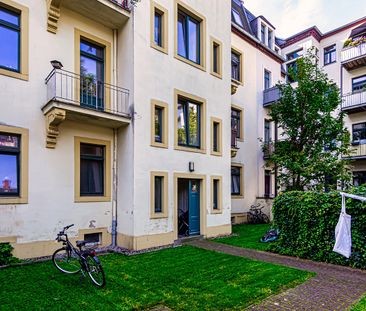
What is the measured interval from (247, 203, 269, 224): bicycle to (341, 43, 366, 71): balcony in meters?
12.2

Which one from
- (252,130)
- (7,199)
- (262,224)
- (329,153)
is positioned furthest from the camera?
(252,130)

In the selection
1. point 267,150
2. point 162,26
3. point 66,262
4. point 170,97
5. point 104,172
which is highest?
point 162,26

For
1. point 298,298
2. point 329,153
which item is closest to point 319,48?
point 329,153

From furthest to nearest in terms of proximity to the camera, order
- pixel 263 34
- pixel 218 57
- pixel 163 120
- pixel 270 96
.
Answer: pixel 263 34 < pixel 270 96 < pixel 218 57 < pixel 163 120

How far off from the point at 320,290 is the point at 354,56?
→ 61.6ft

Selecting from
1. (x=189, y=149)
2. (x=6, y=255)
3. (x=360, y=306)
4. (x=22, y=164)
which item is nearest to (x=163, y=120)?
(x=189, y=149)

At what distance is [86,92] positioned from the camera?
9.30m

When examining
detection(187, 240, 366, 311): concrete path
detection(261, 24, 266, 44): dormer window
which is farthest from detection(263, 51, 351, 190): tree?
detection(187, 240, 366, 311): concrete path

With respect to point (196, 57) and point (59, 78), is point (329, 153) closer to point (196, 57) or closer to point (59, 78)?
point (196, 57)

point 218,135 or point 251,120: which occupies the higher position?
point 251,120

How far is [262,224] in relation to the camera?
15844mm

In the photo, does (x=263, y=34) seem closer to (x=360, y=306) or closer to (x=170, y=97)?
(x=170, y=97)

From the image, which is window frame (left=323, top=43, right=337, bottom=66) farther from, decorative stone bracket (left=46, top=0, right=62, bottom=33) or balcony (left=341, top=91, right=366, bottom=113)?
decorative stone bracket (left=46, top=0, right=62, bottom=33)

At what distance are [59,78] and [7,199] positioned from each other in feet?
12.2
